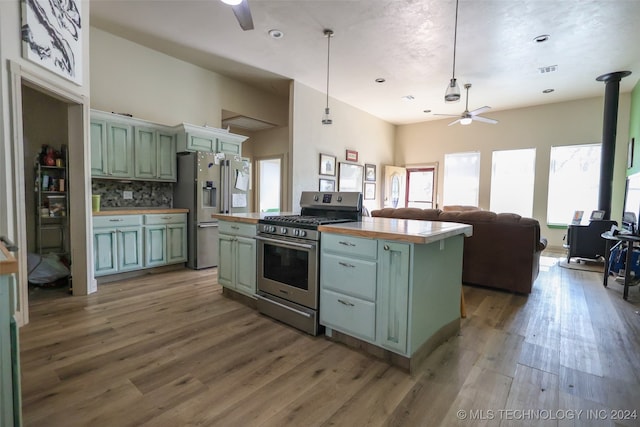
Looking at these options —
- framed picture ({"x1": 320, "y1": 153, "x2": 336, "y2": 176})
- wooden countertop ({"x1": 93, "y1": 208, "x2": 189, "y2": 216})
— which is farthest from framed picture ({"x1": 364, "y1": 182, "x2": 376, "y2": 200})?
wooden countertop ({"x1": 93, "y1": 208, "x2": 189, "y2": 216})

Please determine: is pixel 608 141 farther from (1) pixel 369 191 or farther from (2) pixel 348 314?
(2) pixel 348 314

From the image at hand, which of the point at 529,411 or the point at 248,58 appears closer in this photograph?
the point at 529,411

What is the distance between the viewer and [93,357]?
205 cm

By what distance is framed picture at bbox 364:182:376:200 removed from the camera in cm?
754

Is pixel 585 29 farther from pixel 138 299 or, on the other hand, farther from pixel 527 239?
pixel 138 299

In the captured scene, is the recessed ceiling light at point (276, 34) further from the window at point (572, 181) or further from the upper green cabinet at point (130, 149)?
the window at point (572, 181)

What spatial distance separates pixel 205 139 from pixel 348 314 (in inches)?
137

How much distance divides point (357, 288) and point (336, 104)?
201 inches

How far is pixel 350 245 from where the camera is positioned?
2143 mm

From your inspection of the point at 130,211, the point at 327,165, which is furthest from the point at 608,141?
the point at 130,211

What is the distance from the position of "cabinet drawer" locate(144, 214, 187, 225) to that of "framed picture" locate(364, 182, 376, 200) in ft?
14.6

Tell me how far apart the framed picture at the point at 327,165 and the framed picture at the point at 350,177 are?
295mm

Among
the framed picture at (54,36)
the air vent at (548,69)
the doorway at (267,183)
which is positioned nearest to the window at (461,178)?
the air vent at (548,69)

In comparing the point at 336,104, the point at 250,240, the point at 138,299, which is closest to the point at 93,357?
the point at 138,299
